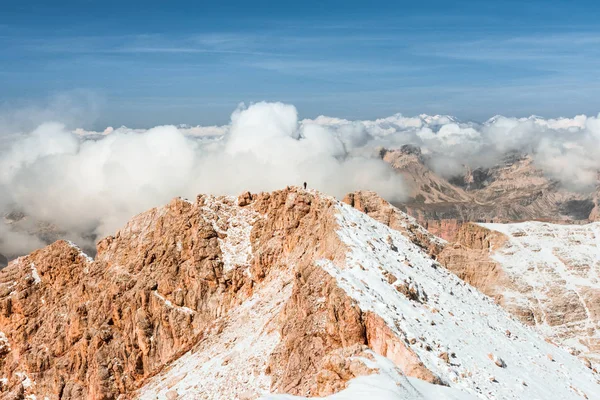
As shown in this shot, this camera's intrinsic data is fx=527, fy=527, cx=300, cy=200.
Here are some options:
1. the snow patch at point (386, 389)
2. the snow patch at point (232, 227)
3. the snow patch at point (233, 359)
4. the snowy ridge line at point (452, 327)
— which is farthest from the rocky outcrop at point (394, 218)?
the snow patch at point (386, 389)

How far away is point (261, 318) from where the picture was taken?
2400 inches

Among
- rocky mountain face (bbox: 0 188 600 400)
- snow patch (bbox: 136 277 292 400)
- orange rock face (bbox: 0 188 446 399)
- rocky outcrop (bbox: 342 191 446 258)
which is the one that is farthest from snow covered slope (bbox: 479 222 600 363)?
snow patch (bbox: 136 277 292 400)

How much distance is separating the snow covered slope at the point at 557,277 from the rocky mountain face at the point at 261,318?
239 feet

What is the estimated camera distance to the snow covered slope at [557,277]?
131 m

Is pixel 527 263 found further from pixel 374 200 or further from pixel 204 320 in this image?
pixel 204 320

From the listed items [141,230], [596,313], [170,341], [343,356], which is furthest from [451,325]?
[596,313]

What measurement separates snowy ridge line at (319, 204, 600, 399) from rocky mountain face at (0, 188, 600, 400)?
8.2 inches

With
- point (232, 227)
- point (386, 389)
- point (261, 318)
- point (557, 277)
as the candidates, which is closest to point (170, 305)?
point (232, 227)

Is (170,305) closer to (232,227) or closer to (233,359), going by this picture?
(232,227)

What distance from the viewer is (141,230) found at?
296 feet

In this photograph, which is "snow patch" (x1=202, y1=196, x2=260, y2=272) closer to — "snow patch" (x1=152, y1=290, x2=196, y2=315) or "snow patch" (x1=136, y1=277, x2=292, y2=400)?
"snow patch" (x1=152, y1=290, x2=196, y2=315)

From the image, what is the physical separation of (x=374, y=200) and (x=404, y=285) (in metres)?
90.8

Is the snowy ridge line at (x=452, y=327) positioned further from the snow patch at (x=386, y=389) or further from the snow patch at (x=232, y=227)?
the snow patch at (x=232, y=227)

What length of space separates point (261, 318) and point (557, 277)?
364ft
